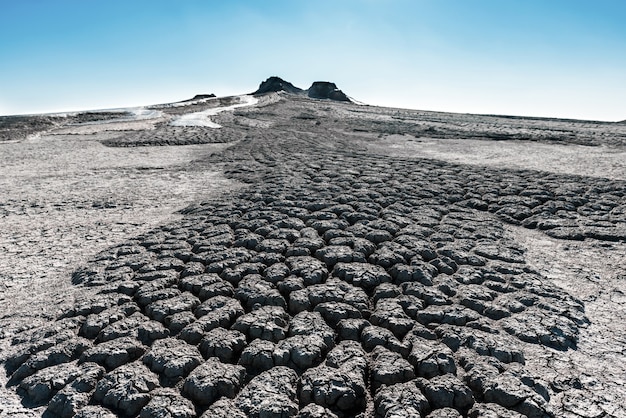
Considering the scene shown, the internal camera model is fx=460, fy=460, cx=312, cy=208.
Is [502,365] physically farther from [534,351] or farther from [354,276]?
[354,276]

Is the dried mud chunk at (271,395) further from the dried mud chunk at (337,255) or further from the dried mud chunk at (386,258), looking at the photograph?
the dried mud chunk at (386,258)

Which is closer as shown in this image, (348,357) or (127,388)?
(127,388)

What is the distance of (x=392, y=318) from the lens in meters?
3.01

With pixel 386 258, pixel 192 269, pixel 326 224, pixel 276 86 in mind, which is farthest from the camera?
pixel 276 86

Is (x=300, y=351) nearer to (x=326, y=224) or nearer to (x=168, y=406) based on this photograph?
(x=168, y=406)

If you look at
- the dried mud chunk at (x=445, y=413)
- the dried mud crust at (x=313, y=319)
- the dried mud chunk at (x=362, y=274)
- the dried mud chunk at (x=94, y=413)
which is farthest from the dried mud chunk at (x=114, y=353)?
the dried mud chunk at (x=445, y=413)

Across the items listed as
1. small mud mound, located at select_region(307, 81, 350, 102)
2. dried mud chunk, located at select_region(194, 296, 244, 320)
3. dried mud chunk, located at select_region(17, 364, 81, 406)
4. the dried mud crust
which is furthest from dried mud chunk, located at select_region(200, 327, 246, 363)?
small mud mound, located at select_region(307, 81, 350, 102)

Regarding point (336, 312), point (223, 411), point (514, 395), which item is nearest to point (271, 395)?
point (223, 411)

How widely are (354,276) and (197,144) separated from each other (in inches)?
372

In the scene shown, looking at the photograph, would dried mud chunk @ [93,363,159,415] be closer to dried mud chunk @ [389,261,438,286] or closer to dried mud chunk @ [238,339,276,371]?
dried mud chunk @ [238,339,276,371]

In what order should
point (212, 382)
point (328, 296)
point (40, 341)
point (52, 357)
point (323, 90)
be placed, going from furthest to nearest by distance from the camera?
point (323, 90), point (328, 296), point (40, 341), point (52, 357), point (212, 382)

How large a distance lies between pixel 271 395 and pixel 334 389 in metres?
0.33

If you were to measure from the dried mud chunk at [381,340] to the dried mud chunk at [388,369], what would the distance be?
6cm

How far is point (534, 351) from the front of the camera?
2.74 metres
